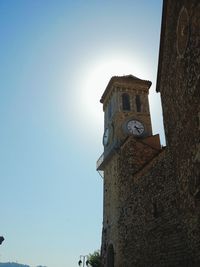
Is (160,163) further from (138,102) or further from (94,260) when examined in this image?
(94,260)

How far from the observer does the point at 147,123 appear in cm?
2216

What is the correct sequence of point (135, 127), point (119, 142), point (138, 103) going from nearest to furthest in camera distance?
point (119, 142), point (135, 127), point (138, 103)

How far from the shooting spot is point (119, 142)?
20422 mm

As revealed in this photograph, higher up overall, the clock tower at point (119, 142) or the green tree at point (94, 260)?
the clock tower at point (119, 142)

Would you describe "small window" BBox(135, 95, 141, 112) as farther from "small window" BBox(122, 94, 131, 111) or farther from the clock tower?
"small window" BBox(122, 94, 131, 111)

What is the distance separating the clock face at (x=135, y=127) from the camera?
69.6ft

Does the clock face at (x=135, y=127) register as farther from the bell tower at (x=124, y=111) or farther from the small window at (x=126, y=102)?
the small window at (x=126, y=102)

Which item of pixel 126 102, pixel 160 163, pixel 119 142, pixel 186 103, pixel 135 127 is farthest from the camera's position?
pixel 126 102

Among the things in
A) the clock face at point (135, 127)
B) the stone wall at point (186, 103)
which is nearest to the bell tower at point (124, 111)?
the clock face at point (135, 127)

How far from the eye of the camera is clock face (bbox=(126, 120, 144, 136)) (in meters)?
21.2

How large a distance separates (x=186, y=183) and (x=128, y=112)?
14312 millimetres

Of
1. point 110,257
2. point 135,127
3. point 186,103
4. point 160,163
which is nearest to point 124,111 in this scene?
point 135,127

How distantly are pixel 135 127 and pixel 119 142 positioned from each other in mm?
2028

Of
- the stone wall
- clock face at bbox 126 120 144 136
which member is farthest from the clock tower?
the stone wall
